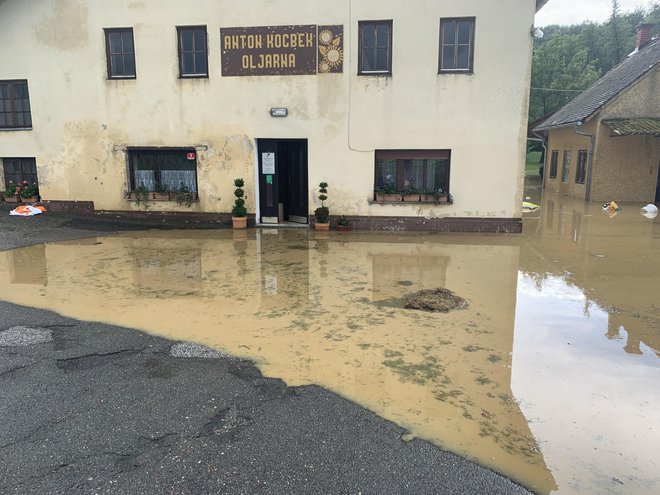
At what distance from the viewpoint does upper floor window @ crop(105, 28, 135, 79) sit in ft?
43.0

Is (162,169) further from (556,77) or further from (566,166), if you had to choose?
(556,77)

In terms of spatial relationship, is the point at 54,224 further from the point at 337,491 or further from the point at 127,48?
the point at 337,491

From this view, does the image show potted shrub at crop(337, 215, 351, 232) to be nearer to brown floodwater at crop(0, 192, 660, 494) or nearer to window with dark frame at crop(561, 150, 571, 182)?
brown floodwater at crop(0, 192, 660, 494)

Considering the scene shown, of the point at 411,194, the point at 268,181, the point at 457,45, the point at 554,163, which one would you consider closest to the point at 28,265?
the point at 268,181

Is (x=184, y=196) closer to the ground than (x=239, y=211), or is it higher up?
higher up

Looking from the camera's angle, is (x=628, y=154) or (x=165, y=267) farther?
(x=628, y=154)

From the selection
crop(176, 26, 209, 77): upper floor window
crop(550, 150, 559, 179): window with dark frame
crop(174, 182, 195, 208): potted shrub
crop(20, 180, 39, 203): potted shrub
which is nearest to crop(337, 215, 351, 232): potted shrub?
crop(174, 182, 195, 208): potted shrub

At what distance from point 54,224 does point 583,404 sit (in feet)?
42.6

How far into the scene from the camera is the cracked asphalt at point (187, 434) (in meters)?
3.12

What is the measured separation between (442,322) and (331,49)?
868 cm

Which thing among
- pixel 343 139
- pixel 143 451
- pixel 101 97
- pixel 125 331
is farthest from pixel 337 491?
pixel 101 97

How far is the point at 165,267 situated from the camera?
873 centimetres

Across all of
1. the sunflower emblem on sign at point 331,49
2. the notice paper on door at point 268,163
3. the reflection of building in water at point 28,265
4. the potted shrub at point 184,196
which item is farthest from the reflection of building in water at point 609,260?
the potted shrub at point 184,196

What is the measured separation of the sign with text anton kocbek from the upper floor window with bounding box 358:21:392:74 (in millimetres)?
1197
